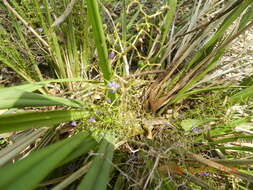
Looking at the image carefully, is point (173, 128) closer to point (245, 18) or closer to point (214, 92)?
point (214, 92)

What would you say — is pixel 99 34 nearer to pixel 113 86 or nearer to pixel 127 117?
pixel 113 86

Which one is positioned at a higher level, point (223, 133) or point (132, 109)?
point (132, 109)

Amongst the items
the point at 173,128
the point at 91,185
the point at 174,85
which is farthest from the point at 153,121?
the point at 91,185

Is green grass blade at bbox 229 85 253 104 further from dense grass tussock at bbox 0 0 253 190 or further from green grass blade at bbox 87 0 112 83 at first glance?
green grass blade at bbox 87 0 112 83

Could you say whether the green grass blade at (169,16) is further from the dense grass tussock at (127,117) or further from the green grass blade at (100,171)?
the green grass blade at (100,171)

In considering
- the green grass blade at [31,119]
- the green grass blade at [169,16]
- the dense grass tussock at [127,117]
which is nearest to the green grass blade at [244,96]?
the dense grass tussock at [127,117]
